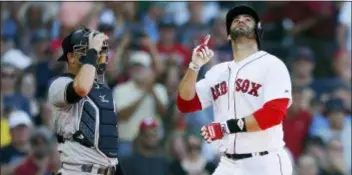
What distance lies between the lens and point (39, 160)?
1416 cm

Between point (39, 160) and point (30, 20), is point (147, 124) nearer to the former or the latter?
point (39, 160)

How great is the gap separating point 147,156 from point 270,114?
4449 mm

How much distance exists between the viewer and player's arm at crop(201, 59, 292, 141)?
9812 millimetres

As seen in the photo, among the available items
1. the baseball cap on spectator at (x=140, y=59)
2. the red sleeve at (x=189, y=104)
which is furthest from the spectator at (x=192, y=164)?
the red sleeve at (x=189, y=104)

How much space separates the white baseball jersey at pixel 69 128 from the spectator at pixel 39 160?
427 centimetres

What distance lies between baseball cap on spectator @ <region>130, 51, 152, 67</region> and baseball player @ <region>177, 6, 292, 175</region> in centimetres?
475

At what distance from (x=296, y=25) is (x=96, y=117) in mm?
7385

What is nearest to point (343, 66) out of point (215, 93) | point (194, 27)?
point (194, 27)

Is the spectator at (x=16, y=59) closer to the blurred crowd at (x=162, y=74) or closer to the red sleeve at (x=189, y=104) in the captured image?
the blurred crowd at (x=162, y=74)

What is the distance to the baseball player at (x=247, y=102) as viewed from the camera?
990 cm

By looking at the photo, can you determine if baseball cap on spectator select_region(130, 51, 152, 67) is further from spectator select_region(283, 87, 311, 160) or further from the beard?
the beard

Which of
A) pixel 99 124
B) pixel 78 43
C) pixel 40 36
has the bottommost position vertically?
→ pixel 99 124

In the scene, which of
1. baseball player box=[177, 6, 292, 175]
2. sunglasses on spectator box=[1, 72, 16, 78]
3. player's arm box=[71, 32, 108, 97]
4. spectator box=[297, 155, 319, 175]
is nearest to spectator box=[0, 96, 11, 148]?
sunglasses on spectator box=[1, 72, 16, 78]

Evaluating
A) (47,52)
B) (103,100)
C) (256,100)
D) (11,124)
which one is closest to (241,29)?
(256,100)
